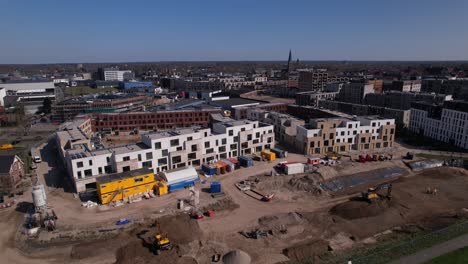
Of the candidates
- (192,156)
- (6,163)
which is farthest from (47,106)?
(192,156)

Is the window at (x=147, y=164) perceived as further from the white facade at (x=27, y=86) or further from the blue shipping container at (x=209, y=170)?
the white facade at (x=27, y=86)

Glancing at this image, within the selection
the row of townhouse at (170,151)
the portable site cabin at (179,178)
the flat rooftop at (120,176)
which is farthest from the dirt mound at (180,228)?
the row of townhouse at (170,151)

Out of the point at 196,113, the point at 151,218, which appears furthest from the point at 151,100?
the point at 151,218

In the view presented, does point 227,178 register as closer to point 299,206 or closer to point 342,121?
point 299,206

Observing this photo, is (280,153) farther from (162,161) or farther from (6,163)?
(6,163)

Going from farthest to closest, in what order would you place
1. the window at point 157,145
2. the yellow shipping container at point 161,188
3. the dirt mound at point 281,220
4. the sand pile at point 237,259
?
the window at point 157,145 < the yellow shipping container at point 161,188 < the dirt mound at point 281,220 < the sand pile at point 237,259

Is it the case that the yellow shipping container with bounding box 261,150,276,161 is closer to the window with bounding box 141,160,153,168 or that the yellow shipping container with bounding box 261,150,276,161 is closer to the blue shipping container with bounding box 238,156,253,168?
the blue shipping container with bounding box 238,156,253,168

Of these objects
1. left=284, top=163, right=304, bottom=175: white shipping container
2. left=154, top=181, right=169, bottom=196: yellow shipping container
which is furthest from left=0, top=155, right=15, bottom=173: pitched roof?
left=284, top=163, right=304, bottom=175: white shipping container
